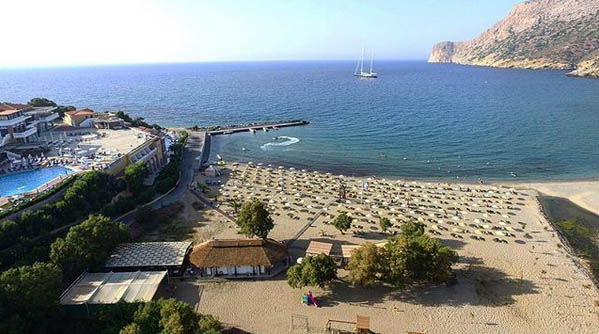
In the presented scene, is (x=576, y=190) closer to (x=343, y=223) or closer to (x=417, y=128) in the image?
(x=343, y=223)

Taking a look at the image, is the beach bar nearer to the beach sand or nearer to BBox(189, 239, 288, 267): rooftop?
BBox(189, 239, 288, 267): rooftop

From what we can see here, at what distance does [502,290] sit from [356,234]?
1250cm

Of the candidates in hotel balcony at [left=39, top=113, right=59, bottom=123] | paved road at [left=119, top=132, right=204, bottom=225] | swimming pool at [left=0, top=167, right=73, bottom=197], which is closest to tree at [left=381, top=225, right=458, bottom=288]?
paved road at [left=119, top=132, right=204, bottom=225]

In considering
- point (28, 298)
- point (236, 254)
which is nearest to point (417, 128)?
point (236, 254)

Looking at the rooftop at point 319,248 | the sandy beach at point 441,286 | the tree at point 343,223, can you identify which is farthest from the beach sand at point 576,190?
the rooftop at point 319,248

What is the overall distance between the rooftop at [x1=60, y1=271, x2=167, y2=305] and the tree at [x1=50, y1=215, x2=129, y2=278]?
1083 millimetres

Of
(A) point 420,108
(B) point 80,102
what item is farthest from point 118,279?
(B) point 80,102

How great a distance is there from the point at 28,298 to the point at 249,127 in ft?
218

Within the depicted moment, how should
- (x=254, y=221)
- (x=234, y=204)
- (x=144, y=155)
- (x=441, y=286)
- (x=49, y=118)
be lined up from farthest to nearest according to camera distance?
(x=49, y=118), (x=144, y=155), (x=234, y=204), (x=254, y=221), (x=441, y=286)

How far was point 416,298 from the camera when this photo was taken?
81.5 feet

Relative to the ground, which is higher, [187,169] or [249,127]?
[249,127]

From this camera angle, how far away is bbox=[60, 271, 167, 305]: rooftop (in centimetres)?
2261

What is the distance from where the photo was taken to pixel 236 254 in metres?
27.5

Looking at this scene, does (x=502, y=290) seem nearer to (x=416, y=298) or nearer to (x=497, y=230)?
(x=416, y=298)
